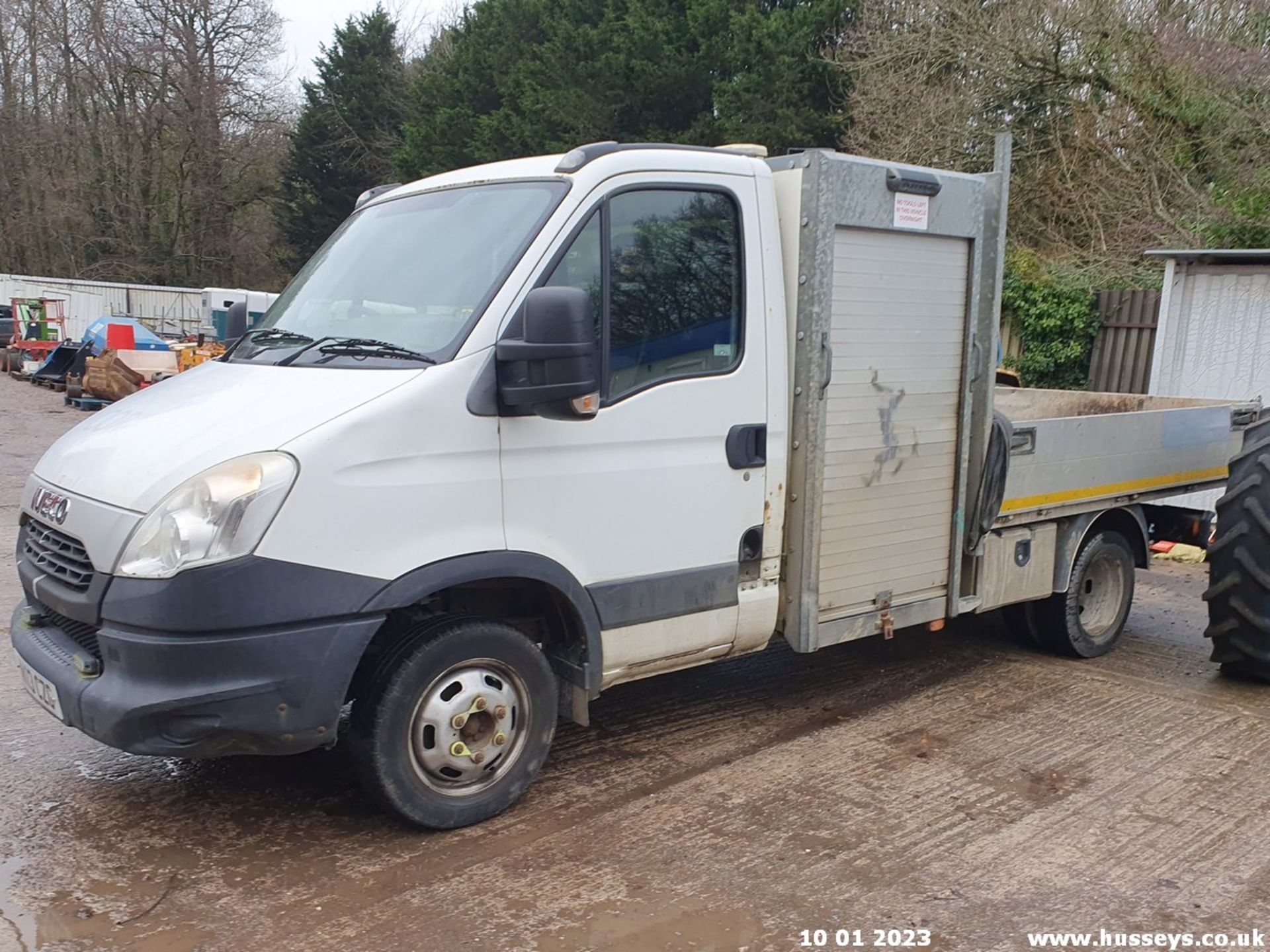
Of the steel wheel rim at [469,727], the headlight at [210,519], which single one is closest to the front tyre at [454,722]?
the steel wheel rim at [469,727]

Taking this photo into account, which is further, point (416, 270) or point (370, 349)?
point (416, 270)

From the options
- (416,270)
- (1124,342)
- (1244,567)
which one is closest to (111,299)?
(1124,342)

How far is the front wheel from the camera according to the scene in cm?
626

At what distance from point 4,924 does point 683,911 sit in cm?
209

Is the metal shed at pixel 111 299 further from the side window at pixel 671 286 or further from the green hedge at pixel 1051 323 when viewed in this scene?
the side window at pixel 671 286

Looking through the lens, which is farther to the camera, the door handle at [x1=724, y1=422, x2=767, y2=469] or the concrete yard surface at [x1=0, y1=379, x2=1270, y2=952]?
the door handle at [x1=724, y1=422, x2=767, y2=469]

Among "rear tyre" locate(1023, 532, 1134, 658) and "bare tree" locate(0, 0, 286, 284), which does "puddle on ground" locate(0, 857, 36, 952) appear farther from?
"bare tree" locate(0, 0, 286, 284)

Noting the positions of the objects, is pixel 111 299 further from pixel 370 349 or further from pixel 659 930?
pixel 659 930

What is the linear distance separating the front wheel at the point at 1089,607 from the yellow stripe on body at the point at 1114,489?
34 centimetres

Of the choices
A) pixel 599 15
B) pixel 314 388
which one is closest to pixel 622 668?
pixel 314 388

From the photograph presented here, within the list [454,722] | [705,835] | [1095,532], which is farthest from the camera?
[1095,532]

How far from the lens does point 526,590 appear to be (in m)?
4.18

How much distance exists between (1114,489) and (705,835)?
3.42 m

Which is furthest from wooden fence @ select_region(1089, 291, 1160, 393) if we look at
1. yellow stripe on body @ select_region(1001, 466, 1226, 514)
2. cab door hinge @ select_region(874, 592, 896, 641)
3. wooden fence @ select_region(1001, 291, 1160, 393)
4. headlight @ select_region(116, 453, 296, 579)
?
headlight @ select_region(116, 453, 296, 579)
